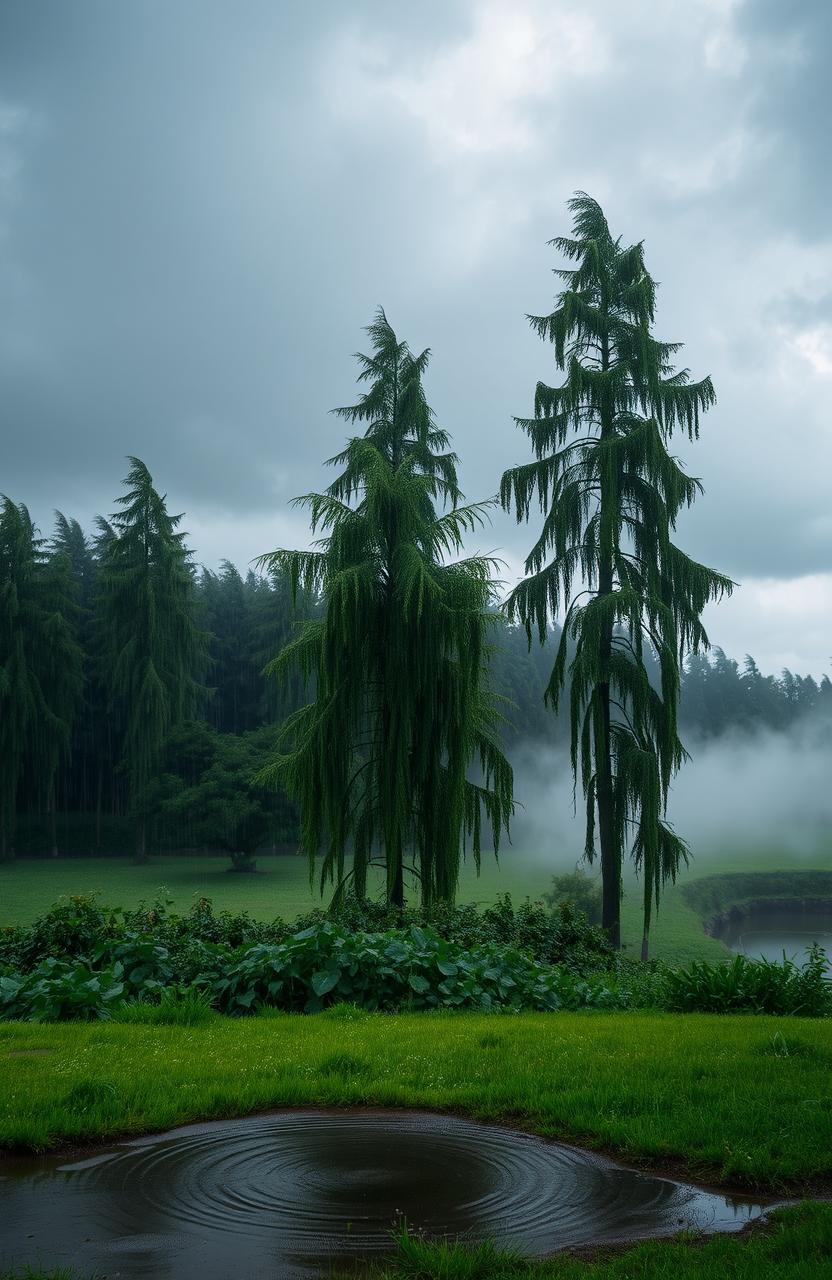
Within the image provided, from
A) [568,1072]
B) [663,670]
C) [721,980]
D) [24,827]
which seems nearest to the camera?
[568,1072]

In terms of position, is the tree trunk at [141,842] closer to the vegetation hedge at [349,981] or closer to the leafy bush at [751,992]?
the vegetation hedge at [349,981]

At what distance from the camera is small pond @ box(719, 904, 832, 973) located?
25.9 m

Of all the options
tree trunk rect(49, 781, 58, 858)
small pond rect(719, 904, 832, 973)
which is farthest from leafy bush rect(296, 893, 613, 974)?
tree trunk rect(49, 781, 58, 858)

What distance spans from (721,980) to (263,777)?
7941 millimetres

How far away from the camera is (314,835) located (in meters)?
13.6

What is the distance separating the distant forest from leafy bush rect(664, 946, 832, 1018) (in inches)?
865

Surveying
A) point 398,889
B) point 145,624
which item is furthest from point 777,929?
point 145,624

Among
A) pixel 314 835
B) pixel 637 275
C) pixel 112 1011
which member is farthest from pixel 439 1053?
pixel 637 275

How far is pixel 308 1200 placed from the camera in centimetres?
355

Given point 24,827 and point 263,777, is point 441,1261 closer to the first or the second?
point 263,777

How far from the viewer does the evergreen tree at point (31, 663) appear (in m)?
33.2

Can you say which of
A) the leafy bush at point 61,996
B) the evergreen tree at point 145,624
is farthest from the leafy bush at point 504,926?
the evergreen tree at point 145,624

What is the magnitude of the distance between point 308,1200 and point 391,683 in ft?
31.4

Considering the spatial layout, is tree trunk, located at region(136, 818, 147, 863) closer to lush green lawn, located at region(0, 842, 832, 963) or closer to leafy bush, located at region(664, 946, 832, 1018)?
lush green lawn, located at region(0, 842, 832, 963)
